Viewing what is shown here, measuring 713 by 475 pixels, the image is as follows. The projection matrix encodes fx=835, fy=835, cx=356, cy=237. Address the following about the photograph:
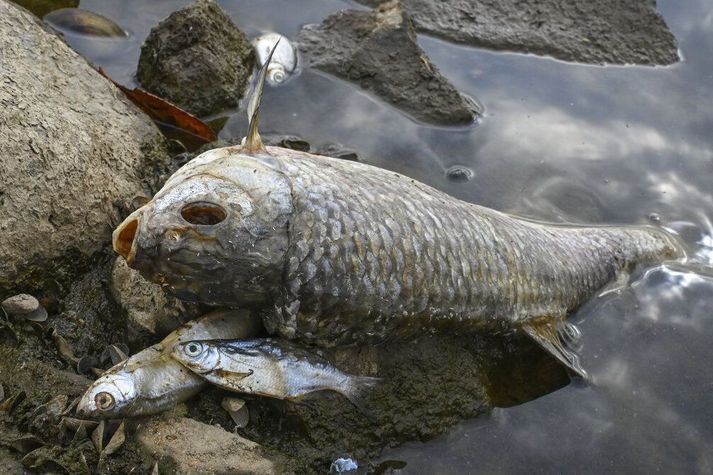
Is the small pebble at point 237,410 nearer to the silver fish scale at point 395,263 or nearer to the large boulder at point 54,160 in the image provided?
the silver fish scale at point 395,263

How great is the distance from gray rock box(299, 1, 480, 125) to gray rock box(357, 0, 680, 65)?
80 cm

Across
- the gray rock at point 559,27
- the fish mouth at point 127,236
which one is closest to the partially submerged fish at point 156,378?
the fish mouth at point 127,236

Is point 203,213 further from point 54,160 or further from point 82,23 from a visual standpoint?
point 82,23

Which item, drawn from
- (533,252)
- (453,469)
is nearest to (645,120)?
(533,252)

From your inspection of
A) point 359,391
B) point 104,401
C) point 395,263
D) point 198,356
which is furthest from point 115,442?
point 395,263

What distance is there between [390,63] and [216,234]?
3544 millimetres

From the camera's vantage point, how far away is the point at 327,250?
4.51m

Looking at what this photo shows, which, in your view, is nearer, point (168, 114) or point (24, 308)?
point (24, 308)

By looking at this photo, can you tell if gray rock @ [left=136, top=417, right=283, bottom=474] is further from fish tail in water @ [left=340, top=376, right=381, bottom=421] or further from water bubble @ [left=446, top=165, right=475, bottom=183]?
water bubble @ [left=446, top=165, right=475, bottom=183]

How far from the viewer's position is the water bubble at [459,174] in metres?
6.68

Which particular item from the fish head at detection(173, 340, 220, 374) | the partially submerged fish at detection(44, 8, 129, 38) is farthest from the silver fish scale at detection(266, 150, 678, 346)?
the partially submerged fish at detection(44, 8, 129, 38)

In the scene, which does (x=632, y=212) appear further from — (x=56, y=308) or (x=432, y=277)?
(x=56, y=308)

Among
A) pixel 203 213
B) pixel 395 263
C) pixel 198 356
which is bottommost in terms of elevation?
pixel 198 356

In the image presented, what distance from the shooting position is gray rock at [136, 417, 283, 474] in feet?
14.4
